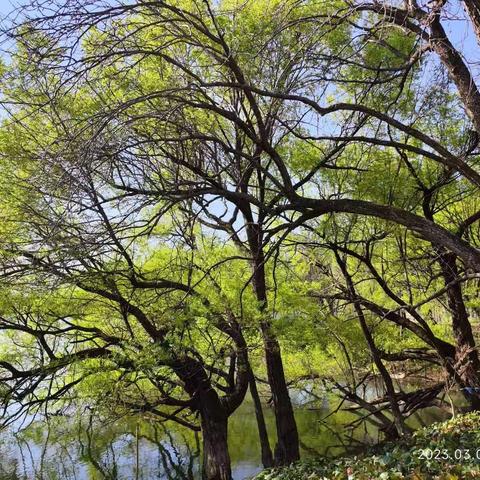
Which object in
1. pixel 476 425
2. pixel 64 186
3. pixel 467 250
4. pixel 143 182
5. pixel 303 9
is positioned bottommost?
pixel 476 425

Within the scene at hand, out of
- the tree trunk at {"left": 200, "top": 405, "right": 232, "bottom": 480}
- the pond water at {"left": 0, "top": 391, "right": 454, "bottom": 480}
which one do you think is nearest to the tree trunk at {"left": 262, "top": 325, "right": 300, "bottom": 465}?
the tree trunk at {"left": 200, "top": 405, "right": 232, "bottom": 480}

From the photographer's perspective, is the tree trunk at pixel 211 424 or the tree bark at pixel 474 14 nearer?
the tree bark at pixel 474 14

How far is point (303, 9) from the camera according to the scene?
8.26 meters

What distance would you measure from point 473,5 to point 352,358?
8.91m

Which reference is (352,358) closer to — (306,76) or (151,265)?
(151,265)

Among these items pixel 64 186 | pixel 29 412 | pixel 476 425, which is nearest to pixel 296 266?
pixel 476 425

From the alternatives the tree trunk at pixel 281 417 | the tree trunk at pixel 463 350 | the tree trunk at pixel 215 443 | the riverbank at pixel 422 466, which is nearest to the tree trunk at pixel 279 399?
the tree trunk at pixel 281 417

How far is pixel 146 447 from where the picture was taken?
54.3ft

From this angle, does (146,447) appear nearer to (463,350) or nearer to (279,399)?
(279,399)

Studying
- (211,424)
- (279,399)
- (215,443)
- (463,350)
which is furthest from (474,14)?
(215,443)

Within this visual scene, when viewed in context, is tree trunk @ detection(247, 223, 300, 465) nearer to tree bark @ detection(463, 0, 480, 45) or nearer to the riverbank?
the riverbank

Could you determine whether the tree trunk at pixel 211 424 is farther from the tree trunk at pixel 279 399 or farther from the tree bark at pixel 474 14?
the tree bark at pixel 474 14

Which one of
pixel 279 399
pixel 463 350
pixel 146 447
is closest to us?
pixel 463 350

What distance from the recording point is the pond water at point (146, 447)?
1380 centimetres
